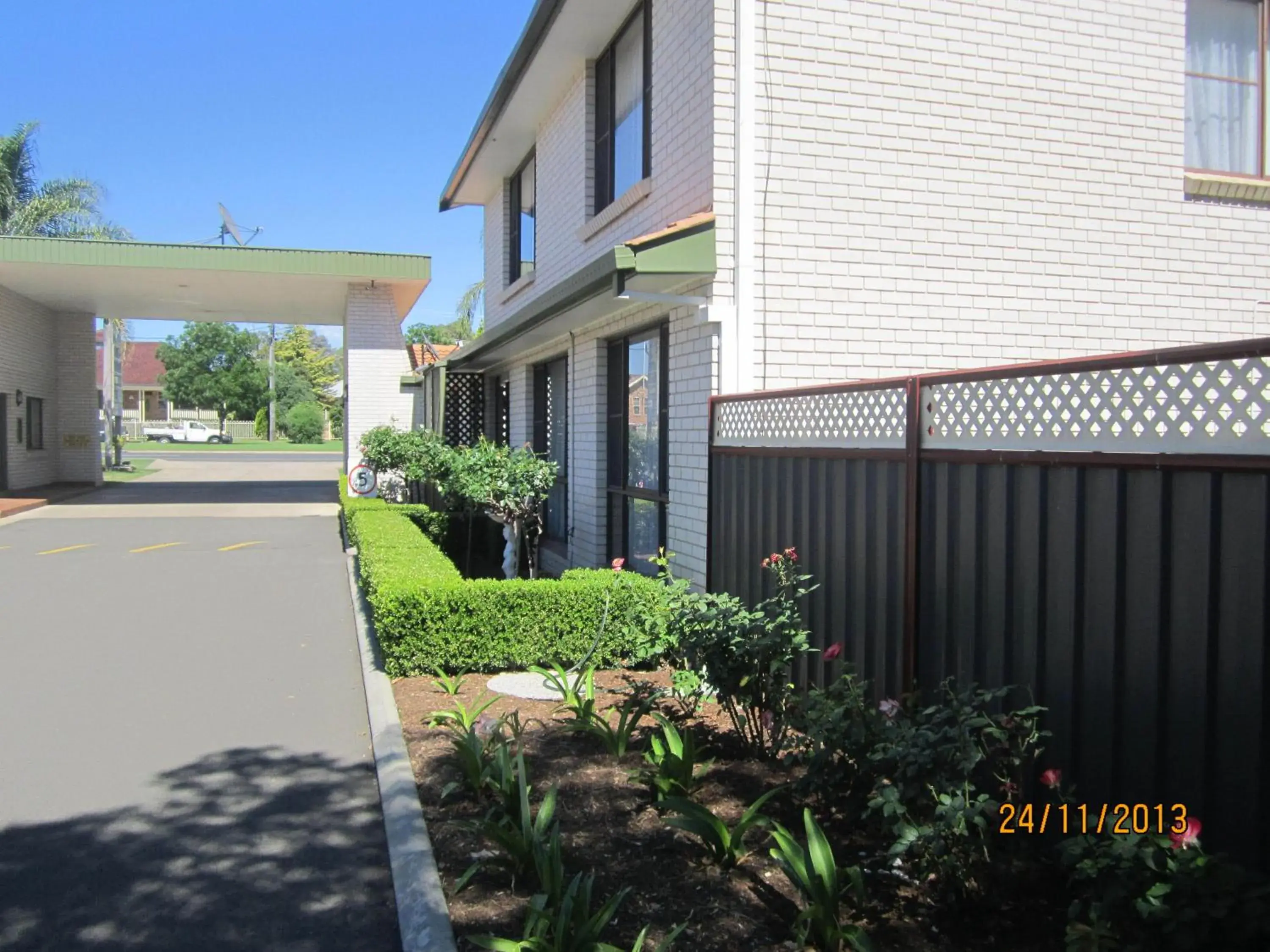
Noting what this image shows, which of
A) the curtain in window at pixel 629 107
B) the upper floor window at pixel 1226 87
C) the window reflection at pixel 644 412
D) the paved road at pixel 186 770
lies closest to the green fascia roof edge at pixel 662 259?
the window reflection at pixel 644 412

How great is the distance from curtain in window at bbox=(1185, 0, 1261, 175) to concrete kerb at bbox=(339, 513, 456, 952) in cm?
756

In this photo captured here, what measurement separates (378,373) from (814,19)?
15251 millimetres

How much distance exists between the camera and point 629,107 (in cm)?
976

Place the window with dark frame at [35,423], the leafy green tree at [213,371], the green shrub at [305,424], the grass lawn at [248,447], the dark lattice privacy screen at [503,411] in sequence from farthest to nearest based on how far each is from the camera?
1. the green shrub at [305,424]
2. the leafy green tree at [213,371]
3. the grass lawn at [248,447]
4. the window with dark frame at [35,423]
5. the dark lattice privacy screen at [503,411]

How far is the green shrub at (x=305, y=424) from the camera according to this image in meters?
72.7

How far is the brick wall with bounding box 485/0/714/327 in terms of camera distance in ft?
24.9

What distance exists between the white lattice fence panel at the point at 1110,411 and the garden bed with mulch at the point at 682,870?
1.60 metres

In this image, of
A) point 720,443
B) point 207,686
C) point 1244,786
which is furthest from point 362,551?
point 1244,786

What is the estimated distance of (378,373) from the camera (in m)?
21.2

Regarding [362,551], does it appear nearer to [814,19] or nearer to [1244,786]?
[814,19]

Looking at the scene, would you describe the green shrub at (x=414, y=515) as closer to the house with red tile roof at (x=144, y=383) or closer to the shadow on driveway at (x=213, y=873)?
the shadow on driveway at (x=213, y=873)

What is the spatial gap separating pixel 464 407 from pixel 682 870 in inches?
544

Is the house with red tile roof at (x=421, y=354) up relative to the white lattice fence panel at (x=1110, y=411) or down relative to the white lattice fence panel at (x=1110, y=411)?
up
